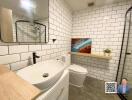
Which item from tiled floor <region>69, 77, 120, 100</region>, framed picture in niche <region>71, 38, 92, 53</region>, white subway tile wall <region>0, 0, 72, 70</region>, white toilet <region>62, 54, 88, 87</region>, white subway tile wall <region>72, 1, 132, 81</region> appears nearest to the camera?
white subway tile wall <region>0, 0, 72, 70</region>

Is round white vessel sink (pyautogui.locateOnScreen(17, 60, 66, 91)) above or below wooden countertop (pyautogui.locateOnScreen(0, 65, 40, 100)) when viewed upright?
below

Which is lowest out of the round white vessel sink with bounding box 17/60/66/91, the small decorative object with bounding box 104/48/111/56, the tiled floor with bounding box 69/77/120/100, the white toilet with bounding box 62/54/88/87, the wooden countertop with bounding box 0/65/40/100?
the tiled floor with bounding box 69/77/120/100

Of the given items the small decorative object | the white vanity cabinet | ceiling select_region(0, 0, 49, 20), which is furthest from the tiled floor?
ceiling select_region(0, 0, 49, 20)

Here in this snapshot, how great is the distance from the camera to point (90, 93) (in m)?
1.77

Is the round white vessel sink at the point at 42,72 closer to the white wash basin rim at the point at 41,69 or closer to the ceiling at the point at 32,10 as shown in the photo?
the white wash basin rim at the point at 41,69

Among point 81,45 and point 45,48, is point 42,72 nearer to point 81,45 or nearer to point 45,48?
point 45,48

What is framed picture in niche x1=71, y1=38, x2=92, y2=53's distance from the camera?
235 centimetres

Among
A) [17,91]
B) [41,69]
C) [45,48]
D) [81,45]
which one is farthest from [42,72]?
[81,45]

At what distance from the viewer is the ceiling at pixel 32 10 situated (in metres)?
0.96

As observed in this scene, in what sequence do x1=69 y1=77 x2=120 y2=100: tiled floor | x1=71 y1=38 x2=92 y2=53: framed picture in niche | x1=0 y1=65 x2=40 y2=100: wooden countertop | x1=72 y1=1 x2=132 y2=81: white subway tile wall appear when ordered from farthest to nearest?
x1=71 y1=38 x2=92 y2=53: framed picture in niche
x1=72 y1=1 x2=132 y2=81: white subway tile wall
x1=69 y1=77 x2=120 y2=100: tiled floor
x1=0 y1=65 x2=40 y2=100: wooden countertop

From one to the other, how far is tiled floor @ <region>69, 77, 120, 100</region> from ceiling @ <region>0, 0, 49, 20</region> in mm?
1631

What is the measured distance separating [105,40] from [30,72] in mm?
1941

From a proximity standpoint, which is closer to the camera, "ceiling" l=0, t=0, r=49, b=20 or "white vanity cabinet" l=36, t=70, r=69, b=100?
"white vanity cabinet" l=36, t=70, r=69, b=100

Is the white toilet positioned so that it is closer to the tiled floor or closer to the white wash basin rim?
the tiled floor
